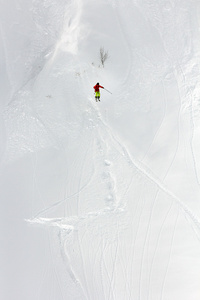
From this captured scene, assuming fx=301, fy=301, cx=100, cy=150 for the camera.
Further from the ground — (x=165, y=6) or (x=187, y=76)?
(x=165, y=6)

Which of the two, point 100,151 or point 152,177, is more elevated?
point 100,151

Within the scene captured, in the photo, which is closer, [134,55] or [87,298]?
[87,298]

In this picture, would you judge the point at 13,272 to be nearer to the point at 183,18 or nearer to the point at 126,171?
the point at 126,171

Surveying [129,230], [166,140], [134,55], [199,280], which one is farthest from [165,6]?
[199,280]

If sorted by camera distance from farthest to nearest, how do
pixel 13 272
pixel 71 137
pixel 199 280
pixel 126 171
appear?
pixel 71 137, pixel 126 171, pixel 13 272, pixel 199 280

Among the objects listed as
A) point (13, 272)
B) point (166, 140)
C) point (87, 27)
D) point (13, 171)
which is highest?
point (87, 27)

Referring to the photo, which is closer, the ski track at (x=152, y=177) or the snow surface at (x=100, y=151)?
the snow surface at (x=100, y=151)

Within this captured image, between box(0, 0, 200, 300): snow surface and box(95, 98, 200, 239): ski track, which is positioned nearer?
box(0, 0, 200, 300): snow surface

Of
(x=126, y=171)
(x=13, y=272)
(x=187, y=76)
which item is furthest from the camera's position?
(x=187, y=76)
